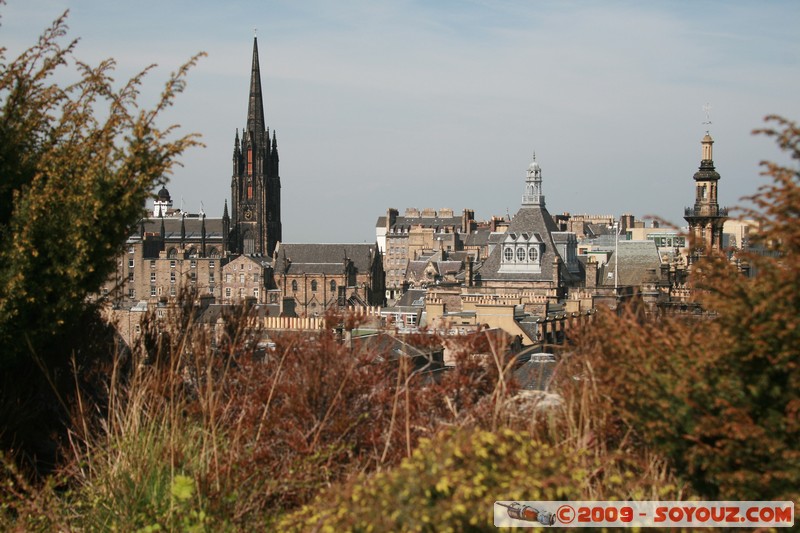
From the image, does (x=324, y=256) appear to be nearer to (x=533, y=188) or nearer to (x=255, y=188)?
(x=255, y=188)

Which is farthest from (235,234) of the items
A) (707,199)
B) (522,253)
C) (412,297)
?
(707,199)

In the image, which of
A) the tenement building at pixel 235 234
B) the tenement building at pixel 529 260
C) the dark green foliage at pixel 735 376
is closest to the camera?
the dark green foliage at pixel 735 376

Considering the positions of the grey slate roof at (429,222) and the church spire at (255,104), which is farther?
the grey slate roof at (429,222)

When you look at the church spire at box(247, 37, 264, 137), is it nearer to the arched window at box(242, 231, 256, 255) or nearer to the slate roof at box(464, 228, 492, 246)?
the arched window at box(242, 231, 256, 255)

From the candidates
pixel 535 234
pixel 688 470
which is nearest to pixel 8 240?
pixel 688 470

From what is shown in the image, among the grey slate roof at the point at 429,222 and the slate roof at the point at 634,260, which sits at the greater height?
the grey slate roof at the point at 429,222

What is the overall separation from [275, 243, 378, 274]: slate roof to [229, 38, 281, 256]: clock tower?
1465 centimetres

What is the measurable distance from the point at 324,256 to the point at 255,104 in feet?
92.8

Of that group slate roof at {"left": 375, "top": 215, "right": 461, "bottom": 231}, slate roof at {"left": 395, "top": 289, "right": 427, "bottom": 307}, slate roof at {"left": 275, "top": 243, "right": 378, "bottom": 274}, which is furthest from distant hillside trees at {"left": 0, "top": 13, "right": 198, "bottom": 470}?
slate roof at {"left": 375, "top": 215, "right": 461, "bottom": 231}

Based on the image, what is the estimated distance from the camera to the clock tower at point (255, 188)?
9812cm

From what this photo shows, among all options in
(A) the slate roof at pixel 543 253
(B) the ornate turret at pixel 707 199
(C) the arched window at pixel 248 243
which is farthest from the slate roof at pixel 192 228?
(B) the ornate turret at pixel 707 199

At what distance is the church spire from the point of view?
338 feet

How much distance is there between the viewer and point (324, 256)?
8256 centimetres

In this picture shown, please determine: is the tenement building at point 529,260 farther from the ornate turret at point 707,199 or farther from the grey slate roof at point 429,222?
the grey slate roof at point 429,222
